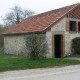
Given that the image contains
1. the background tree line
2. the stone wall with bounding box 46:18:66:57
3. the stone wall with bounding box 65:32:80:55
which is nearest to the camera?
the stone wall with bounding box 46:18:66:57

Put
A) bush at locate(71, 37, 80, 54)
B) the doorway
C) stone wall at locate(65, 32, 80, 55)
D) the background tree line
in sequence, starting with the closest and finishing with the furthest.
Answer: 1. bush at locate(71, 37, 80, 54)
2. stone wall at locate(65, 32, 80, 55)
3. the doorway
4. the background tree line

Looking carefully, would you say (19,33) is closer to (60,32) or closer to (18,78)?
(60,32)

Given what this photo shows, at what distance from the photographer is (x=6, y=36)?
90.2 ft

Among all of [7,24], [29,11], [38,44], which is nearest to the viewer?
[38,44]

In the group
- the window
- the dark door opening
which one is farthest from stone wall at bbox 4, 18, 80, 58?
the dark door opening

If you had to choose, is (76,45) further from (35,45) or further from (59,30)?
(35,45)

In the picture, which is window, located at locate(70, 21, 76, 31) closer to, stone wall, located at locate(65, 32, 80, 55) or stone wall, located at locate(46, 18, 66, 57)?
stone wall, located at locate(65, 32, 80, 55)

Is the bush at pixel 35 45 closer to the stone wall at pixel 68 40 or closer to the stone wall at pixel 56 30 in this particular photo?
the stone wall at pixel 56 30

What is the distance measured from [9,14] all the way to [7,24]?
110 inches

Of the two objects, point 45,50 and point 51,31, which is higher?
point 51,31

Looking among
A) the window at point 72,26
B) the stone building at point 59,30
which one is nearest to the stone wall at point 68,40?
the stone building at point 59,30

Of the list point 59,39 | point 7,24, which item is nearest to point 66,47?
point 59,39

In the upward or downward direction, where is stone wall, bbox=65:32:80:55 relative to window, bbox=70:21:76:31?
downward

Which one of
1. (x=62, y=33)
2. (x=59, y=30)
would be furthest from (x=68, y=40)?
(x=59, y=30)
